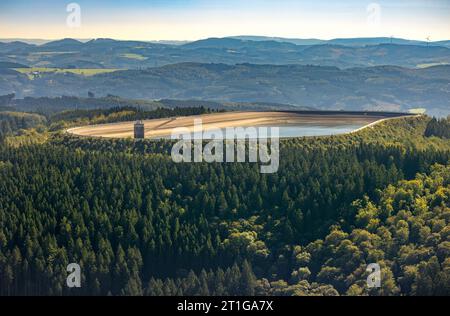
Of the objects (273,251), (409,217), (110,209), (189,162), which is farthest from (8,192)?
(409,217)

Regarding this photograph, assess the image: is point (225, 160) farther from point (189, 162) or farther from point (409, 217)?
point (409, 217)

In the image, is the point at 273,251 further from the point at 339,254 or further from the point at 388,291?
the point at 388,291

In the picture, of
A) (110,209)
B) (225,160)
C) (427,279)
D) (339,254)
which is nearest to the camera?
(427,279)
